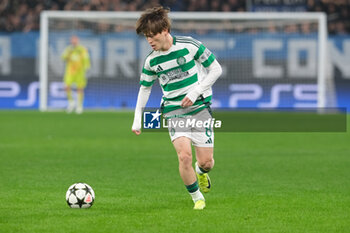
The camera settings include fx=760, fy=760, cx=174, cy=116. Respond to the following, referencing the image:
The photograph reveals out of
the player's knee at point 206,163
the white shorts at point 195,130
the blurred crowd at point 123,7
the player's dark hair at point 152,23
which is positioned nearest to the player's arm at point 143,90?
the white shorts at point 195,130

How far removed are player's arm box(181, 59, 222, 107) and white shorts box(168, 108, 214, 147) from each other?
30 centimetres

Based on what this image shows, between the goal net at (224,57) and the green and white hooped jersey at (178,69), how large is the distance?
17529 millimetres

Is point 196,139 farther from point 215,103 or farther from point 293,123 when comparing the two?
point 215,103

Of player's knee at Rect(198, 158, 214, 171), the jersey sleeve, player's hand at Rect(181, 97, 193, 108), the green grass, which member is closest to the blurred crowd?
the green grass

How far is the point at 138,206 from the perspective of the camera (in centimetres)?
766

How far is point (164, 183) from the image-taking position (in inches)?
373

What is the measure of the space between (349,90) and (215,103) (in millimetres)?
4545

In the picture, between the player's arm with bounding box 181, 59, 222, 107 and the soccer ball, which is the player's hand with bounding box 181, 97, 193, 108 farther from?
the soccer ball

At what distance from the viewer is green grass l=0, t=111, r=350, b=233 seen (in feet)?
21.9

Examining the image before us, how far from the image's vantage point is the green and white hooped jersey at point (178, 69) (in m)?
7.52

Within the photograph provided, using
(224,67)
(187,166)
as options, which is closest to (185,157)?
(187,166)

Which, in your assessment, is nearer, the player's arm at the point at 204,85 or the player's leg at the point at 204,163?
the player's arm at the point at 204,85

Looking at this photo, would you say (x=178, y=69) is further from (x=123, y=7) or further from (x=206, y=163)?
(x=123, y=7)

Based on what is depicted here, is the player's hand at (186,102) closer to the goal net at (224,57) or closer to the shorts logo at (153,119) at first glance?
the shorts logo at (153,119)
